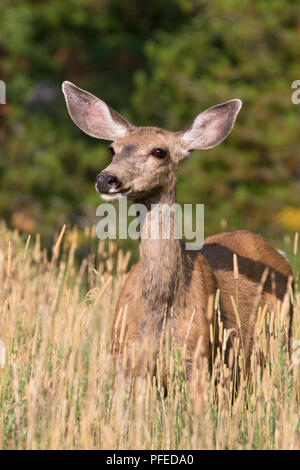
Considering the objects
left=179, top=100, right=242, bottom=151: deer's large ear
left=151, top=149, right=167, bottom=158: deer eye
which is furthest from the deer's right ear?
left=151, top=149, right=167, bottom=158: deer eye

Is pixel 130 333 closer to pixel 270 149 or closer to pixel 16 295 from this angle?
pixel 16 295

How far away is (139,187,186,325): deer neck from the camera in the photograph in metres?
5.35

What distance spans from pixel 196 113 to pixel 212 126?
645 inches

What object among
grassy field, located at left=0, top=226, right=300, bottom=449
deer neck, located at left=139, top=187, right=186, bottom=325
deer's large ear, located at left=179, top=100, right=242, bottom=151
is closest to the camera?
grassy field, located at left=0, top=226, right=300, bottom=449

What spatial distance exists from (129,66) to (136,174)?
2185 centimetres

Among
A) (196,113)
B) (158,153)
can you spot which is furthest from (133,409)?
(196,113)

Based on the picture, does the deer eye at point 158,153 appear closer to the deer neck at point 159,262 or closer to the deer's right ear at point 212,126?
the deer neck at point 159,262

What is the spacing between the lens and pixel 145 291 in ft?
17.6

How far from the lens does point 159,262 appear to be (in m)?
5.40

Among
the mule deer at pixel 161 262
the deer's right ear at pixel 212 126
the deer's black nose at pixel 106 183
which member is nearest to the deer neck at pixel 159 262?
the mule deer at pixel 161 262

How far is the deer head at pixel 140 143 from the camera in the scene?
523 cm

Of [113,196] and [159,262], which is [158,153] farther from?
[159,262]

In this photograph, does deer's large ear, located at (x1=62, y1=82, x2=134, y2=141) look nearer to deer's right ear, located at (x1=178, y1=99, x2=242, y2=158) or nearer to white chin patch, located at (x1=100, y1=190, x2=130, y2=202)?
deer's right ear, located at (x1=178, y1=99, x2=242, y2=158)
